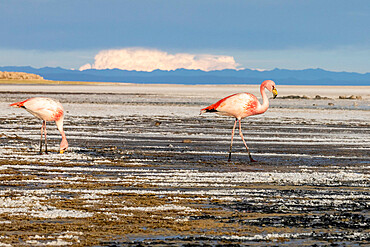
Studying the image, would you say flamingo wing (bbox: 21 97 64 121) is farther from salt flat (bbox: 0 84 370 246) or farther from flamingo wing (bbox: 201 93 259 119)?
flamingo wing (bbox: 201 93 259 119)

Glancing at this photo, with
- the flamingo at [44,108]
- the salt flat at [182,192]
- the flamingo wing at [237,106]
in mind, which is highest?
the flamingo wing at [237,106]

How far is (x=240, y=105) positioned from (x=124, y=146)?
3.66 m

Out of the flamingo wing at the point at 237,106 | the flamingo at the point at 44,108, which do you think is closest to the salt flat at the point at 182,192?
the flamingo at the point at 44,108

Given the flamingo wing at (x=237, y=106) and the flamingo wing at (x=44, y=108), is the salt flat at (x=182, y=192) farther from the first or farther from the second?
the flamingo wing at (x=237, y=106)

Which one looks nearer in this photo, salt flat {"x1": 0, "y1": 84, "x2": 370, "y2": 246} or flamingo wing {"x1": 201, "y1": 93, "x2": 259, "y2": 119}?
salt flat {"x1": 0, "y1": 84, "x2": 370, "y2": 246}

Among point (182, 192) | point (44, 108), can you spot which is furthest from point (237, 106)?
point (182, 192)

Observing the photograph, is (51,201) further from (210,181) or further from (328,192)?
A: (328,192)

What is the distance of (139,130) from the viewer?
2505cm

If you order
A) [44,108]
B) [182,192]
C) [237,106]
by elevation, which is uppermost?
[237,106]

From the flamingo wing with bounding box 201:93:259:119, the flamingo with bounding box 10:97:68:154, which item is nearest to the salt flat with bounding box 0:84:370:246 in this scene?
the flamingo with bounding box 10:97:68:154

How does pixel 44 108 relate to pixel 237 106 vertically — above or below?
below

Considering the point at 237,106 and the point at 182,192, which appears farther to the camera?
the point at 237,106

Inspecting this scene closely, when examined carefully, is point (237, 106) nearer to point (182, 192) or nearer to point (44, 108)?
point (44, 108)

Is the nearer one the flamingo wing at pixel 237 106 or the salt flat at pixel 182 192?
the salt flat at pixel 182 192
